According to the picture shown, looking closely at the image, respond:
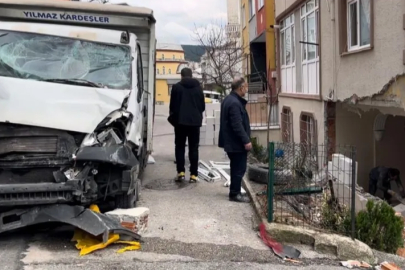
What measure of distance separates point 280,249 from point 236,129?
2.02 m

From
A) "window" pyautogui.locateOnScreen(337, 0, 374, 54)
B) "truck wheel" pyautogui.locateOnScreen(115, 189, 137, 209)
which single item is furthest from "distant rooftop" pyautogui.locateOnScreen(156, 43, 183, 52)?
"truck wheel" pyautogui.locateOnScreen(115, 189, 137, 209)

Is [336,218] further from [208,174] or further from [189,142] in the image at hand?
[208,174]

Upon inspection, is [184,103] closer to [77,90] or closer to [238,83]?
[238,83]

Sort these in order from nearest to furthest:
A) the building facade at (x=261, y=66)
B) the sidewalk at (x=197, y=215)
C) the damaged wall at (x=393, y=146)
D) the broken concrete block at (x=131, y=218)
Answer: the broken concrete block at (x=131, y=218), the sidewalk at (x=197, y=215), the damaged wall at (x=393, y=146), the building facade at (x=261, y=66)

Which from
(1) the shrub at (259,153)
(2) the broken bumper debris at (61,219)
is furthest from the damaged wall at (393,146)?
(2) the broken bumper debris at (61,219)

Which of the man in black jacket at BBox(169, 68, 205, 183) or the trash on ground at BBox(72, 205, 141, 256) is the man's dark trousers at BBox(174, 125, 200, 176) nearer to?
the man in black jacket at BBox(169, 68, 205, 183)

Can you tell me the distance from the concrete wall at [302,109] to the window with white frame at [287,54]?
1.26 feet

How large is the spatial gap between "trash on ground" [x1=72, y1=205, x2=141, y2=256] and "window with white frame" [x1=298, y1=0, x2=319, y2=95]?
7.63 m

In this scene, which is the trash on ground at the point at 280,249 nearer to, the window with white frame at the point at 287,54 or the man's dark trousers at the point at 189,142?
the man's dark trousers at the point at 189,142

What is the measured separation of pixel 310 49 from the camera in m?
12.3

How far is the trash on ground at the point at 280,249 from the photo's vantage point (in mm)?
5137

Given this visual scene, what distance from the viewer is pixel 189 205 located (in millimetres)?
7012

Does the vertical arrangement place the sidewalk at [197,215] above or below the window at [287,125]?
below

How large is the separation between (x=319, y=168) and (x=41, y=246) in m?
5.14
